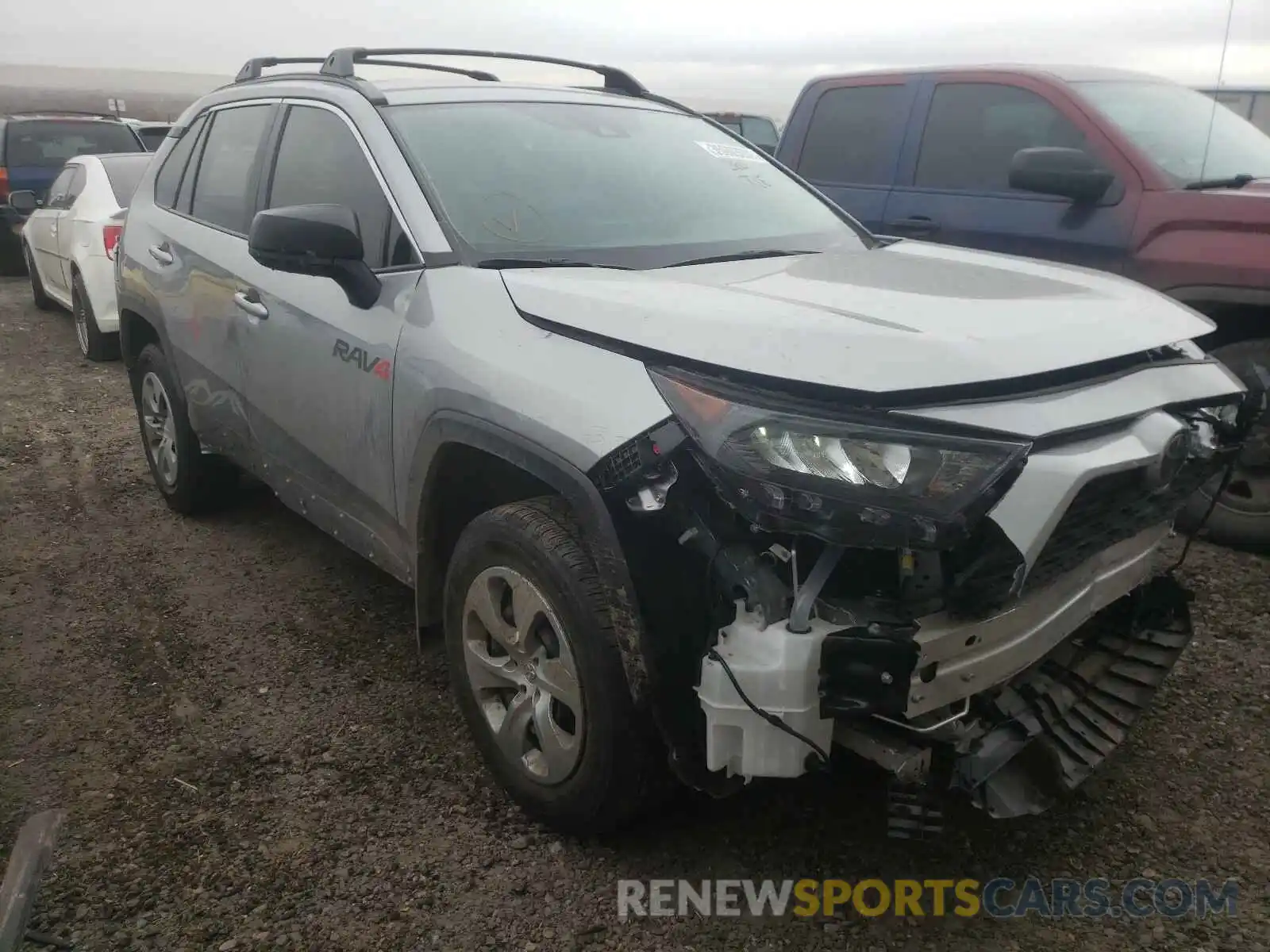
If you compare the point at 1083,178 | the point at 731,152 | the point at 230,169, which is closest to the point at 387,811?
the point at 731,152

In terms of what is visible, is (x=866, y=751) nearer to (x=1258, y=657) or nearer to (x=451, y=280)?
(x=451, y=280)

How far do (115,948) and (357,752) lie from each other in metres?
0.80

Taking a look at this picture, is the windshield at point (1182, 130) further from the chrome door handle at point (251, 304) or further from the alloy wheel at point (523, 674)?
the chrome door handle at point (251, 304)

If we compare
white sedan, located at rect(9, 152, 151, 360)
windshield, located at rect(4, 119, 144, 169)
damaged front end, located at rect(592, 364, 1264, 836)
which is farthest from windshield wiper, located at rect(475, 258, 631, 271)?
windshield, located at rect(4, 119, 144, 169)

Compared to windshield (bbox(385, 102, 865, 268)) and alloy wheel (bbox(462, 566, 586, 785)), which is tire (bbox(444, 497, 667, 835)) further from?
windshield (bbox(385, 102, 865, 268))

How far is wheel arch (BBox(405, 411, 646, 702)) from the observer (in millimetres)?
2105

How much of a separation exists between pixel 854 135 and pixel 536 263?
3.40 m

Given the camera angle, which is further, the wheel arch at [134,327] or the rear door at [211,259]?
the wheel arch at [134,327]

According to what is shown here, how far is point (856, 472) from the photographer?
1865mm

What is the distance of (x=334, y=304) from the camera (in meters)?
3.02

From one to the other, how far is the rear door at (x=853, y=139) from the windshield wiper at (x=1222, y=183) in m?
1.41

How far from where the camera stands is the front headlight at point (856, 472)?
71.7 inches

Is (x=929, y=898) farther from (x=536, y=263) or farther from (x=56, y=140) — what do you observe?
(x=56, y=140)

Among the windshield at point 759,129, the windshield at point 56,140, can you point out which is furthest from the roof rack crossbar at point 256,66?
the windshield at point 759,129
